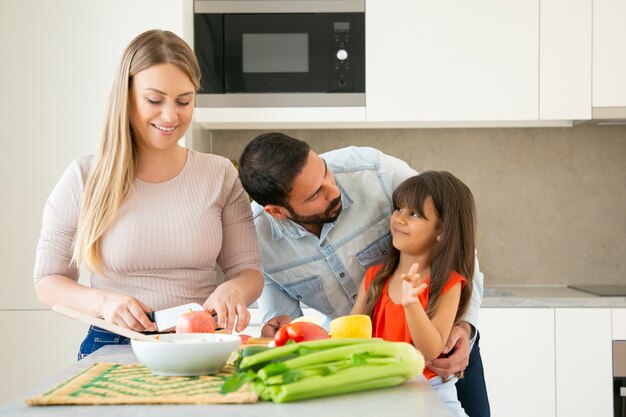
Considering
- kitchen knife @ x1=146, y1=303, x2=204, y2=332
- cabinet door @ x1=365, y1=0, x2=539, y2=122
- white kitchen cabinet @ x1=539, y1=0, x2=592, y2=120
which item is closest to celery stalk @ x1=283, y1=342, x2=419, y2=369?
kitchen knife @ x1=146, y1=303, x2=204, y2=332

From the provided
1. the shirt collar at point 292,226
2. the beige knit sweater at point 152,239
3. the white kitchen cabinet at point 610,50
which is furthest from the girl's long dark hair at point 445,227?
the white kitchen cabinet at point 610,50

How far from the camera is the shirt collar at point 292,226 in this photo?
6.45ft

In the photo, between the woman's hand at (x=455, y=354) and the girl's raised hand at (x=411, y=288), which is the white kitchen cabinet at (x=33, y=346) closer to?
the woman's hand at (x=455, y=354)

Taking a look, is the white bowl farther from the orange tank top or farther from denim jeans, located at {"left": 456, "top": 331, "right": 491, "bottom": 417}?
denim jeans, located at {"left": 456, "top": 331, "right": 491, "bottom": 417}

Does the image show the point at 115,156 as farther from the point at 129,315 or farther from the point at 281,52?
the point at 281,52

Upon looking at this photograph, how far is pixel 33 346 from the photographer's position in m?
3.04

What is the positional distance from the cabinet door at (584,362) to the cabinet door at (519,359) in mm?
35

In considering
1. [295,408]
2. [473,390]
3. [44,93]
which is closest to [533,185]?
[473,390]

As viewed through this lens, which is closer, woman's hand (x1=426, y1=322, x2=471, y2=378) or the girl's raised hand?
the girl's raised hand

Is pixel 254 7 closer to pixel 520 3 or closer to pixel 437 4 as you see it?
pixel 437 4

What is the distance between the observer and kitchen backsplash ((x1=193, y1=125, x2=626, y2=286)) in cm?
360

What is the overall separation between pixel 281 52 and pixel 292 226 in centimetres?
142

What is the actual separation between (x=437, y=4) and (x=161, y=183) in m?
1.73

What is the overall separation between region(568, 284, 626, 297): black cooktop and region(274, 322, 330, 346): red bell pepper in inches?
77.0
